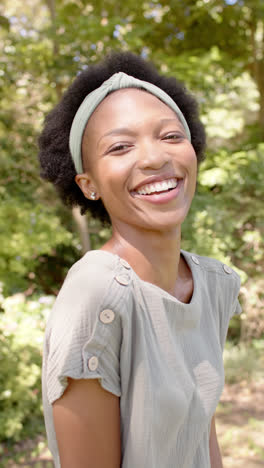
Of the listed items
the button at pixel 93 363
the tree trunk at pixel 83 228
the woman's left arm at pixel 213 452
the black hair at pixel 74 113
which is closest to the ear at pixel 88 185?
the black hair at pixel 74 113

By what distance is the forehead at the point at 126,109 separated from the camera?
1205 mm

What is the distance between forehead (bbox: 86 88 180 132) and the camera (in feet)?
3.95

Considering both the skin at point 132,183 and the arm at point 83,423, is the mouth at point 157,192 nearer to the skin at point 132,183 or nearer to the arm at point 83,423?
the skin at point 132,183

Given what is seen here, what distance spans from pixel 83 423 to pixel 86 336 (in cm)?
19


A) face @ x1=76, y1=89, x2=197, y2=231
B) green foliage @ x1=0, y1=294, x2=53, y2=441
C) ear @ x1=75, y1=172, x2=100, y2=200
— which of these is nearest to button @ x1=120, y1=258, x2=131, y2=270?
face @ x1=76, y1=89, x2=197, y2=231

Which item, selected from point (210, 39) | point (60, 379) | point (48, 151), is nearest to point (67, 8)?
point (210, 39)

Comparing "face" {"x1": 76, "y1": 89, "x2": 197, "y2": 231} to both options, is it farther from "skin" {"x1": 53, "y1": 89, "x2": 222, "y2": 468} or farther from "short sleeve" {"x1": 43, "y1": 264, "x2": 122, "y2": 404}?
"short sleeve" {"x1": 43, "y1": 264, "x2": 122, "y2": 404}

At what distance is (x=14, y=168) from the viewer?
559 centimetres

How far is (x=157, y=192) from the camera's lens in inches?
47.0

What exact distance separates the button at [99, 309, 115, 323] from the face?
27 centimetres

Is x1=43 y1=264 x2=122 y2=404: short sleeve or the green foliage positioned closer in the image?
x1=43 y1=264 x2=122 y2=404: short sleeve

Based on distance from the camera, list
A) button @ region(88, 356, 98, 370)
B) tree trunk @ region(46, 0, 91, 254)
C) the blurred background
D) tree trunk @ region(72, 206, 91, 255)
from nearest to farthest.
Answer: button @ region(88, 356, 98, 370) < the blurred background < tree trunk @ region(46, 0, 91, 254) < tree trunk @ region(72, 206, 91, 255)

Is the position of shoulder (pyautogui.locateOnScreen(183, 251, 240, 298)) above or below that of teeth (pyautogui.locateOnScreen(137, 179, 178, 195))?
below

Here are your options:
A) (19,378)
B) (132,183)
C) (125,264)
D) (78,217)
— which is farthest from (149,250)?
(78,217)
